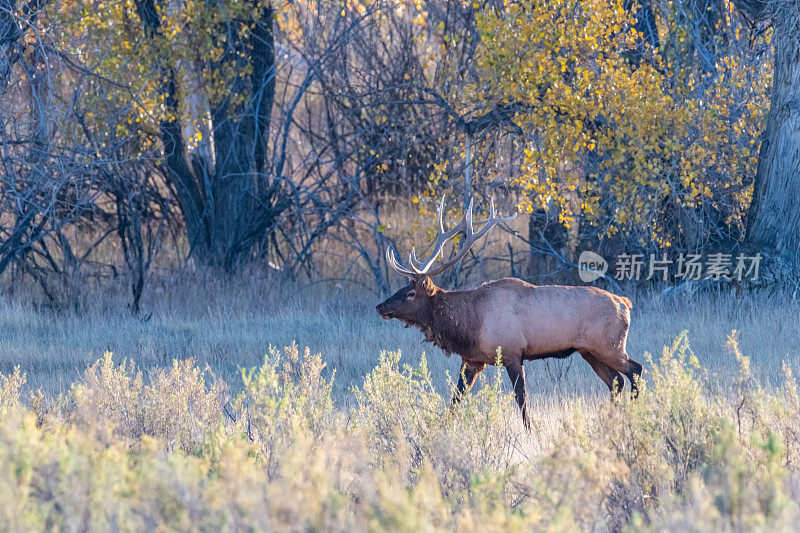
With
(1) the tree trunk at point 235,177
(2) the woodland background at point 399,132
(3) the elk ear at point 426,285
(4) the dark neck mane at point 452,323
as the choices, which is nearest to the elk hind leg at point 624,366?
(4) the dark neck mane at point 452,323

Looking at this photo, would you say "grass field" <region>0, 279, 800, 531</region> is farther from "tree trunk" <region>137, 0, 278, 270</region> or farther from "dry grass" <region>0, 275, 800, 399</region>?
"tree trunk" <region>137, 0, 278, 270</region>

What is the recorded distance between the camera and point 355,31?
13.1 metres

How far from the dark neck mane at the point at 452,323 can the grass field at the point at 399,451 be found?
63cm

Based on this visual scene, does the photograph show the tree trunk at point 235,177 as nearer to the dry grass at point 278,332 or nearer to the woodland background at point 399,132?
the woodland background at point 399,132

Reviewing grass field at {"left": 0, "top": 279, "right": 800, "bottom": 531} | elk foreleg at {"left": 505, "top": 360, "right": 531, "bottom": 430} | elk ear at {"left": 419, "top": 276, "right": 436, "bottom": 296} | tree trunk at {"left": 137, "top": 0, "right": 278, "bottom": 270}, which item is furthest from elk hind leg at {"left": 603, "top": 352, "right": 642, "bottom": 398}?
tree trunk at {"left": 137, "top": 0, "right": 278, "bottom": 270}

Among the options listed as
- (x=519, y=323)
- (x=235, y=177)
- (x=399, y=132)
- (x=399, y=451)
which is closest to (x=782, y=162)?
(x=399, y=132)

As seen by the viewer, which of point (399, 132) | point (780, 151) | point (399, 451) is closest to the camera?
point (399, 451)

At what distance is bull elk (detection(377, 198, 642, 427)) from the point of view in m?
6.65

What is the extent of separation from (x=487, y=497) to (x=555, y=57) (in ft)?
25.8

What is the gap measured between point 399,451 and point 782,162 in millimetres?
8629

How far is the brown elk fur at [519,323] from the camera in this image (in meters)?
6.65

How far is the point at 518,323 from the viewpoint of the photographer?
6656mm

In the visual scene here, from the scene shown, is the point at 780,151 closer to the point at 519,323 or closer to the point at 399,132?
the point at 399,132

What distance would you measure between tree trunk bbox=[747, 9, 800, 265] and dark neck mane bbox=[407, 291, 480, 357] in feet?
21.5
